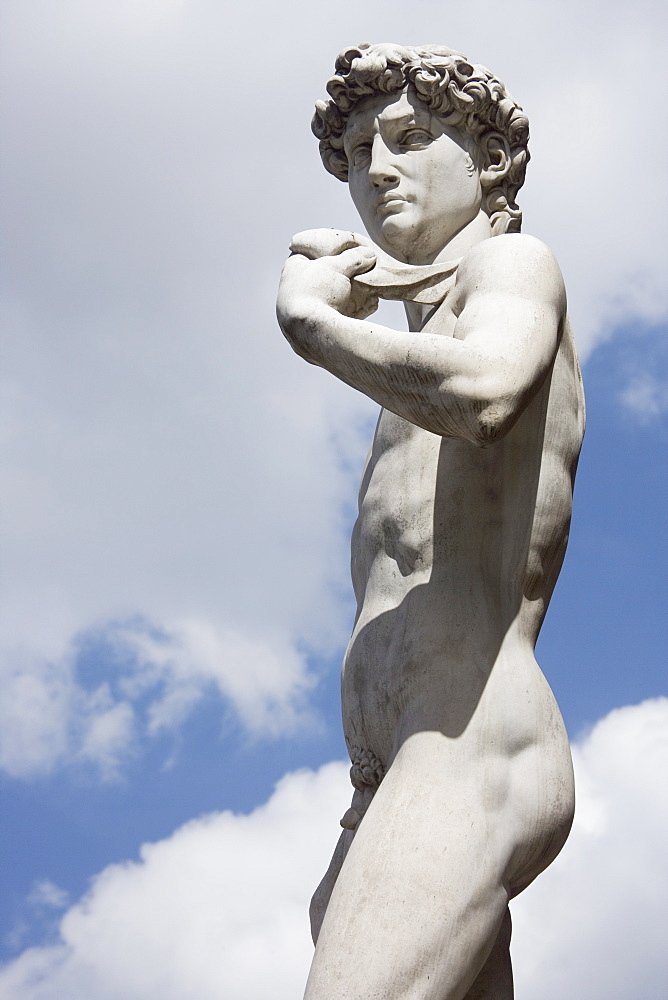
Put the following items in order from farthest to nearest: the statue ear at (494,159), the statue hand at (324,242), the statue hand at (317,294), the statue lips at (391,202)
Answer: the statue ear at (494,159), the statue lips at (391,202), the statue hand at (324,242), the statue hand at (317,294)

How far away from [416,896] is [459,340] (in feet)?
6.00

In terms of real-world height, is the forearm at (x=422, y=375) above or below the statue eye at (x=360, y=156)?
below

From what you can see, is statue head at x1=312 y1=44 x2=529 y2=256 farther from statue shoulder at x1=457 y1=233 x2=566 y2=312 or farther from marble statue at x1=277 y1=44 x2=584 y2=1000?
statue shoulder at x1=457 y1=233 x2=566 y2=312

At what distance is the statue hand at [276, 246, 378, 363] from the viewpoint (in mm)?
5484

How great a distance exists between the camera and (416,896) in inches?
200

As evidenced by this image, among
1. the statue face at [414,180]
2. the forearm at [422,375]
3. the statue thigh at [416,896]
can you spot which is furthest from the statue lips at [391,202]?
the statue thigh at [416,896]

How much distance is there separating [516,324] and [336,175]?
79.1 inches

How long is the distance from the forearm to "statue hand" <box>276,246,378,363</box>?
7 cm

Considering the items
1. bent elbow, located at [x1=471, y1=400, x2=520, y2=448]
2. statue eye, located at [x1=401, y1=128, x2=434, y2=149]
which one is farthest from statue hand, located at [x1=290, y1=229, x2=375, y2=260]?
bent elbow, located at [x1=471, y1=400, x2=520, y2=448]

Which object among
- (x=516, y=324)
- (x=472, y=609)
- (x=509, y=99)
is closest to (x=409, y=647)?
(x=472, y=609)

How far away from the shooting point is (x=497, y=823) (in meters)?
5.29

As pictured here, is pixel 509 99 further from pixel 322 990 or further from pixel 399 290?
pixel 322 990

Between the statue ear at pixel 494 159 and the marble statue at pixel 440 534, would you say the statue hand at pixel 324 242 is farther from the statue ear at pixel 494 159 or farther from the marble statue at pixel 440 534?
the statue ear at pixel 494 159

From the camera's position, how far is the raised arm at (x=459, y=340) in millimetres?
5055
